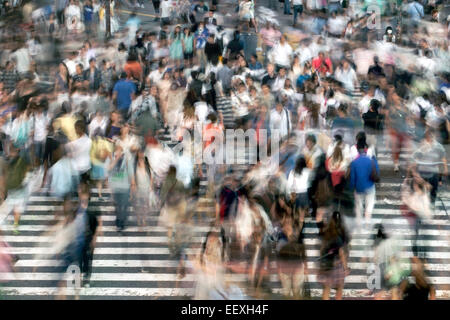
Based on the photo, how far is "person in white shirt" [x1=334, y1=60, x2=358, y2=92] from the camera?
18.3 metres

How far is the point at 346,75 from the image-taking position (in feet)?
60.6

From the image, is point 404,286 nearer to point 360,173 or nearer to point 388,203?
point 360,173

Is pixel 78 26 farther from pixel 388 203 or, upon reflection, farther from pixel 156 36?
pixel 388 203

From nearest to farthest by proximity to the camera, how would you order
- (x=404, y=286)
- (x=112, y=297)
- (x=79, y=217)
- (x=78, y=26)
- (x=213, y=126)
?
(x=404, y=286)
(x=79, y=217)
(x=112, y=297)
(x=213, y=126)
(x=78, y=26)

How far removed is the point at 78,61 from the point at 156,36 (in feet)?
9.15

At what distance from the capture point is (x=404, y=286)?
31.6 feet

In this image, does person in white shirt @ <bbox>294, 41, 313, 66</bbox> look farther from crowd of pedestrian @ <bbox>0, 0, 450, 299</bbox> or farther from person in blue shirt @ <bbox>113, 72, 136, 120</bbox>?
person in blue shirt @ <bbox>113, 72, 136, 120</bbox>

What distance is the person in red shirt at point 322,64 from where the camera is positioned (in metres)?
19.1

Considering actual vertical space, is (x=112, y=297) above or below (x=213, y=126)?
below

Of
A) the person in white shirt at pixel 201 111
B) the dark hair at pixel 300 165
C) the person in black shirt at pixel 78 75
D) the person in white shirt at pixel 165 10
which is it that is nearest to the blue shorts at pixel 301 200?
the dark hair at pixel 300 165

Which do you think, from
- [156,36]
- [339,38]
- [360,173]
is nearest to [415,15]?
[339,38]

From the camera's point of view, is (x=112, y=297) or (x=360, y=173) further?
(x=360, y=173)

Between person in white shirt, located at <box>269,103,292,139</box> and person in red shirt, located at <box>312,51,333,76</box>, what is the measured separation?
4.14 meters

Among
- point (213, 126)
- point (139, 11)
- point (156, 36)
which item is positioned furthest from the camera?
point (139, 11)
